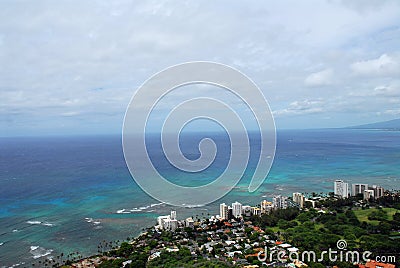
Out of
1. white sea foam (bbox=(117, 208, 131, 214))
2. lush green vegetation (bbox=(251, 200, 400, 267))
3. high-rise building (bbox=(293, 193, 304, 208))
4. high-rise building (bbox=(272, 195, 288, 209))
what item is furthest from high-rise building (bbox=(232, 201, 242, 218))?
white sea foam (bbox=(117, 208, 131, 214))

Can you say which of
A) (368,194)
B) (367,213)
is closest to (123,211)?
(367,213)

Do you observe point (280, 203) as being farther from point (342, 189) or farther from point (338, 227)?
point (342, 189)

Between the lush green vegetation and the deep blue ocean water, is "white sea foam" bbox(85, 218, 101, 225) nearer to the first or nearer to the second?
the deep blue ocean water

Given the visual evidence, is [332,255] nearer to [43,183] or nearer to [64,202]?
[64,202]

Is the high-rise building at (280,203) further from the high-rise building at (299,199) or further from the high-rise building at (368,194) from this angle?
the high-rise building at (368,194)

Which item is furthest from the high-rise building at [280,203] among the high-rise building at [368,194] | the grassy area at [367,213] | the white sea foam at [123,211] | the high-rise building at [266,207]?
the white sea foam at [123,211]

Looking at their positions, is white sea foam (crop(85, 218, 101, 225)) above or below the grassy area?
below

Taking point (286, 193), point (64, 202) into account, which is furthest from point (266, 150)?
point (64, 202)

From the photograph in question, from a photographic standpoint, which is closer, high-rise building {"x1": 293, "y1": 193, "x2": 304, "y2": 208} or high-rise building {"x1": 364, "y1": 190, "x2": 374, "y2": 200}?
high-rise building {"x1": 293, "y1": 193, "x2": 304, "y2": 208}
